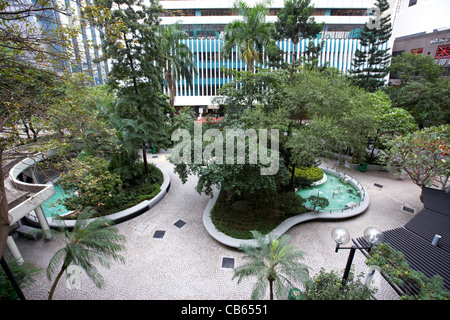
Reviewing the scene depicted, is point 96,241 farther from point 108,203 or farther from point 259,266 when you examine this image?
point 108,203

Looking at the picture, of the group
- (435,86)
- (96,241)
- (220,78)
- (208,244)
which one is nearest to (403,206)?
(208,244)

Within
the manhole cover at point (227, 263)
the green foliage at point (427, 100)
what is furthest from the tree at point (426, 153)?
the manhole cover at point (227, 263)

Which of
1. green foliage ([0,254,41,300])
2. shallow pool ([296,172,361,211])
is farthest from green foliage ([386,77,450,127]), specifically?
green foliage ([0,254,41,300])

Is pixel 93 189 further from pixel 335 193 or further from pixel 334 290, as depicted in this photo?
pixel 335 193

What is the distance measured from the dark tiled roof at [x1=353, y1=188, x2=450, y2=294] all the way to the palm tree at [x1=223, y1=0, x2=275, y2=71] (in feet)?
39.9

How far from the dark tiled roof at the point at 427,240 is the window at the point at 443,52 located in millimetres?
30023

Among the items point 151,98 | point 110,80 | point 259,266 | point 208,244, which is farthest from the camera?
point 151,98

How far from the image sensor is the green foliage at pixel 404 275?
14.0 ft

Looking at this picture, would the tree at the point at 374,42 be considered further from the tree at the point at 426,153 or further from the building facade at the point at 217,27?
the building facade at the point at 217,27

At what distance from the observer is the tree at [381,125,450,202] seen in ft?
29.5

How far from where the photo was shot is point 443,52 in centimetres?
2781

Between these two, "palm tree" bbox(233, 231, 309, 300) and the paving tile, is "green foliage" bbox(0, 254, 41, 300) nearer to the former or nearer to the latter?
the paving tile
